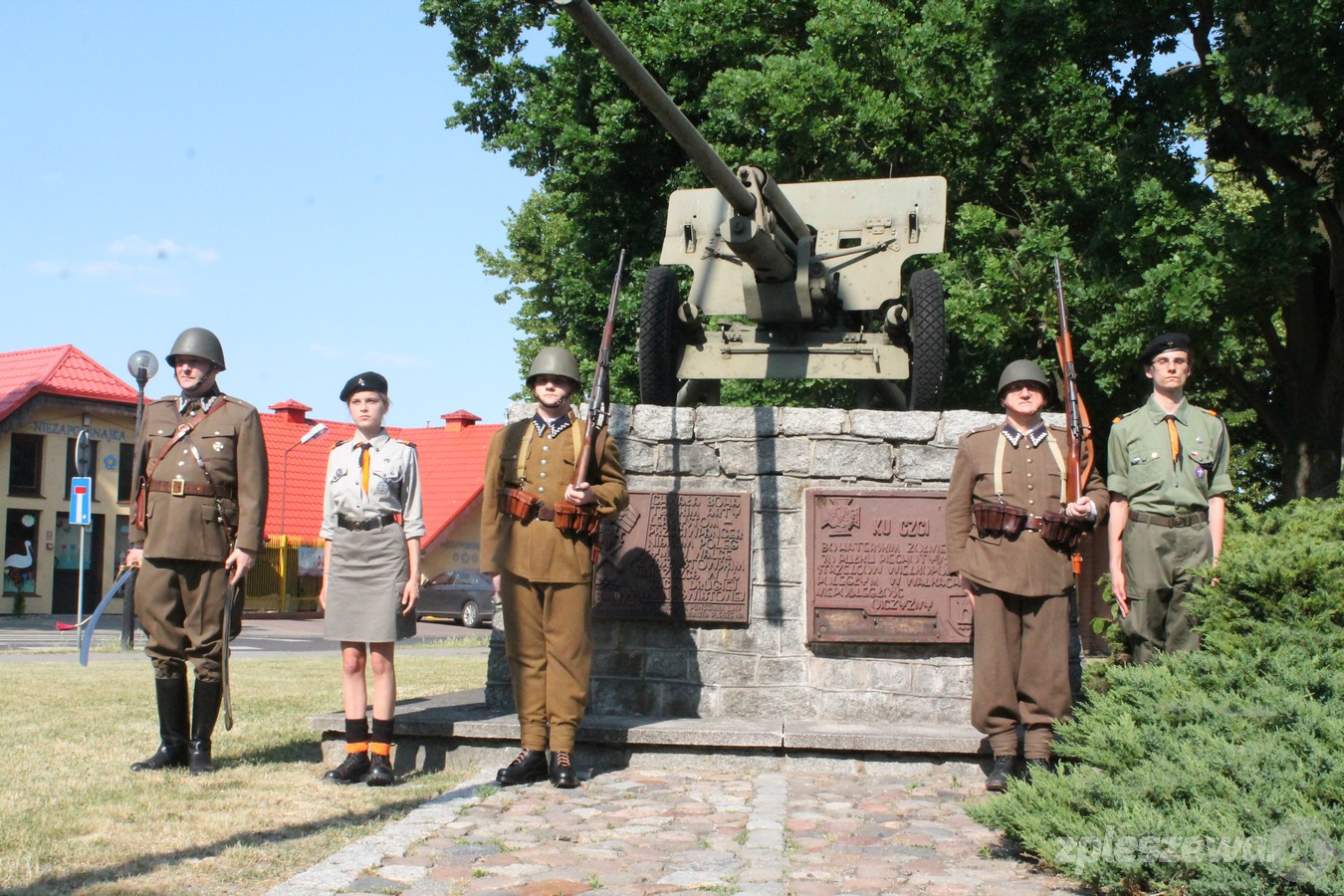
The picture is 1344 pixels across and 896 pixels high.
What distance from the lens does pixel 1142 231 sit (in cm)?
1373

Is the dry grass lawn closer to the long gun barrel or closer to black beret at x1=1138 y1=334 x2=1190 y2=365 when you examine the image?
the long gun barrel

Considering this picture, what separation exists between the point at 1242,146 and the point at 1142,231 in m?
2.05

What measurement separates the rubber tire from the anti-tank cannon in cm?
1998

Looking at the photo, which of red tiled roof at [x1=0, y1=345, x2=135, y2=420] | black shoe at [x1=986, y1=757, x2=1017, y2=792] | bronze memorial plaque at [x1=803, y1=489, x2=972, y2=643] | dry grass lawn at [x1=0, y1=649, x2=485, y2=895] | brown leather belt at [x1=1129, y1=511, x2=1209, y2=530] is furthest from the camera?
red tiled roof at [x1=0, y1=345, x2=135, y2=420]

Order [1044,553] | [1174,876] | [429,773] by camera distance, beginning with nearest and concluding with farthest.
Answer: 1. [1174,876]
2. [1044,553]
3. [429,773]

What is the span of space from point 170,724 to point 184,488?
3.29 feet

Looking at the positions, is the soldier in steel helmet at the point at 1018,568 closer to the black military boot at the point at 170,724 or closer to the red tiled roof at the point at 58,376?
the black military boot at the point at 170,724

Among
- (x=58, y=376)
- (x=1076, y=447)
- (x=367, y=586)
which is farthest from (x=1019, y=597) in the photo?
(x=58, y=376)

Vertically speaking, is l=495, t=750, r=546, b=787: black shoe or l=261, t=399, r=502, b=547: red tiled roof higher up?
l=261, t=399, r=502, b=547: red tiled roof

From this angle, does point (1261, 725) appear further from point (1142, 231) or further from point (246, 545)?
point (1142, 231)

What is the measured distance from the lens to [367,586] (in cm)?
598

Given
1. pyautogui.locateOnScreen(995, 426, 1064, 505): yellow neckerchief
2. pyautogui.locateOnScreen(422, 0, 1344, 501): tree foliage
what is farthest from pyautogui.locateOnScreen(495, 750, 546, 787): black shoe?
pyautogui.locateOnScreen(422, 0, 1344, 501): tree foliage

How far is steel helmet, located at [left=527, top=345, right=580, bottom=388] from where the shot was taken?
6203mm

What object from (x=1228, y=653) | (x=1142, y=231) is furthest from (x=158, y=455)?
(x=1142, y=231)
